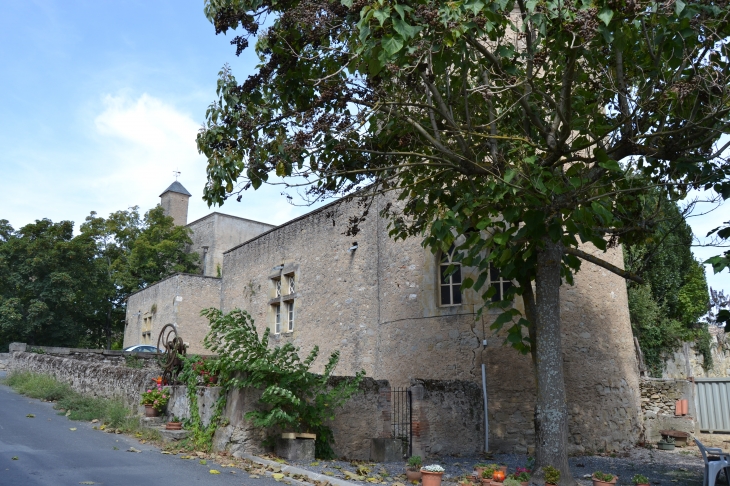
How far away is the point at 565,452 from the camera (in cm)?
738

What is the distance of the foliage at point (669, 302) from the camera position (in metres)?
18.6

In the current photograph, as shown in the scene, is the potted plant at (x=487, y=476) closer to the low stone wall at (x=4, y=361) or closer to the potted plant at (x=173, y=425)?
the potted plant at (x=173, y=425)

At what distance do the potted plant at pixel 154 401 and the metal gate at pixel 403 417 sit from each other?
12.8 feet

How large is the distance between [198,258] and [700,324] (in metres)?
29.7

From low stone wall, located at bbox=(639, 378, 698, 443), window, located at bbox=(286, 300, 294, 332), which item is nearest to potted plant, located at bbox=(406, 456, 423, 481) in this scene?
low stone wall, located at bbox=(639, 378, 698, 443)

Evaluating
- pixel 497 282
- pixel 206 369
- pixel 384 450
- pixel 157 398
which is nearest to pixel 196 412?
pixel 206 369

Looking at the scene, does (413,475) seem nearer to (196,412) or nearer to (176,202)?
(196,412)

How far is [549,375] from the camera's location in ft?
24.6

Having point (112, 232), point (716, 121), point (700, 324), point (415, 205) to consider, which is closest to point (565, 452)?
point (415, 205)

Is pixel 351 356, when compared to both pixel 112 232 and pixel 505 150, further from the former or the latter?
pixel 112 232

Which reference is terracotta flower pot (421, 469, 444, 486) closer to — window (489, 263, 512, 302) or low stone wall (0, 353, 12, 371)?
window (489, 263, 512, 302)

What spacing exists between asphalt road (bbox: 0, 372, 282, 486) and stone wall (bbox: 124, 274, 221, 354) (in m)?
16.4

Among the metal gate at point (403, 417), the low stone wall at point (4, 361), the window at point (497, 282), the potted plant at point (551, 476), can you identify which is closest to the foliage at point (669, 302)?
the window at point (497, 282)

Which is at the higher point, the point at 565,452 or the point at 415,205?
the point at 415,205
